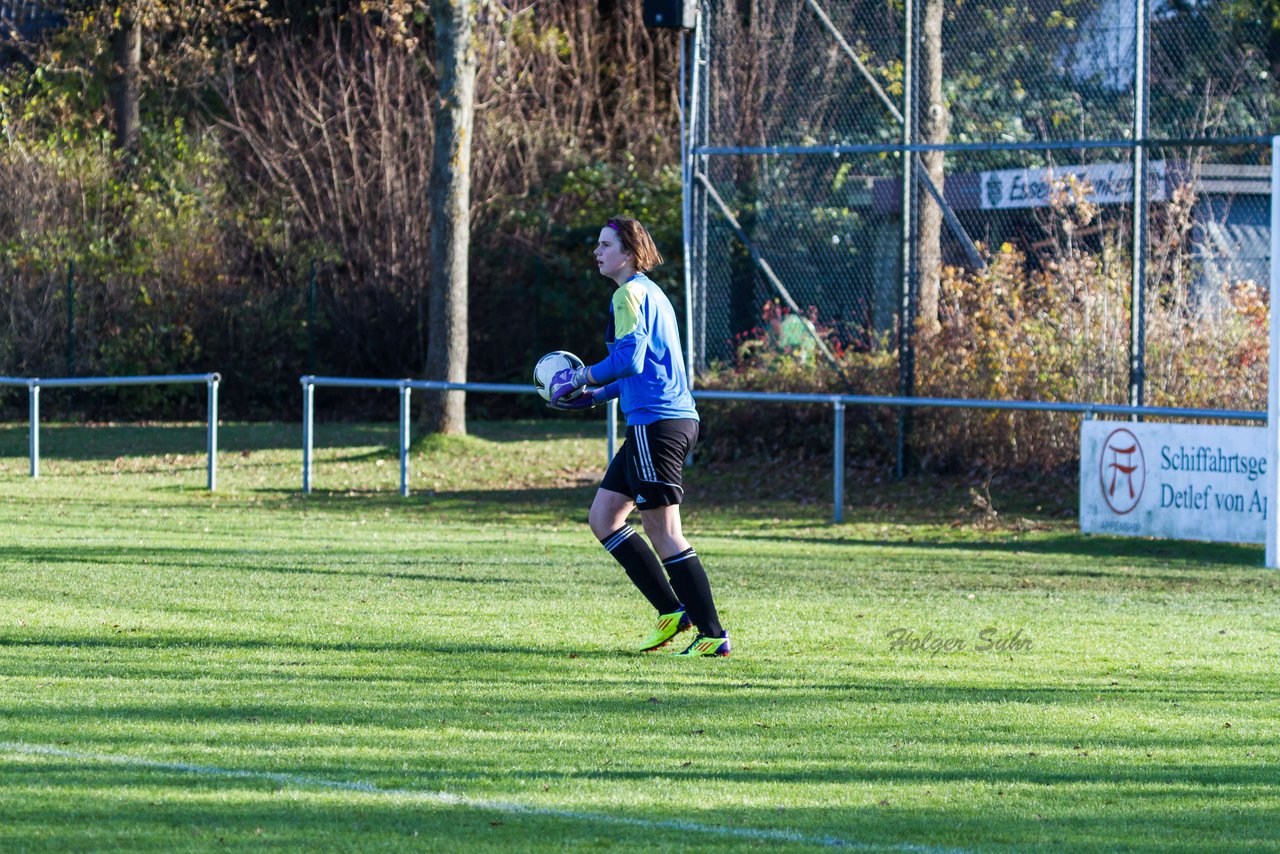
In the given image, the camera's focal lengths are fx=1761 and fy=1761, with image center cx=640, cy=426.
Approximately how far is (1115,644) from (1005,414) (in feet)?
27.7

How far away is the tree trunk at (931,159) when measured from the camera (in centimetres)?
1833

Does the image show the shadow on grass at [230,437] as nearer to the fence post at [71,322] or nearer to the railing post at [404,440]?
the fence post at [71,322]

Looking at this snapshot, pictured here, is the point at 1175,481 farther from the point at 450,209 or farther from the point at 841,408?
the point at 450,209

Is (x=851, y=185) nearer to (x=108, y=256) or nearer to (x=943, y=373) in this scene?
(x=943, y=373)

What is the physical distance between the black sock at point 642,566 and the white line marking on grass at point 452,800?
8.85 ft

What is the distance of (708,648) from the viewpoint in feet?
26.3

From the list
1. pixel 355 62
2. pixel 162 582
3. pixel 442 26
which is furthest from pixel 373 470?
pixel 355 62

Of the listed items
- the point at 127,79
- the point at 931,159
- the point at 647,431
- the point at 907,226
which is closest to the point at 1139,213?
the point at 907,226

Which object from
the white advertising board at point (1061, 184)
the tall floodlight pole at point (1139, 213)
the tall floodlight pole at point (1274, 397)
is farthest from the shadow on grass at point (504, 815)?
the white advertising board at point (1061, 184)

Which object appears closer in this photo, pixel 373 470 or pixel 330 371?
pixel 373 470

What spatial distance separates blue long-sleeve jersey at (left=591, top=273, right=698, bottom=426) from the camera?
7672 mm

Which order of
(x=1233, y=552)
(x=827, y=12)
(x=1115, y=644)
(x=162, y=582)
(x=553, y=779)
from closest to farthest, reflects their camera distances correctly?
(x=553, y=779)
(x=1115, y=644)
(x=162, y=582)
(x=1233, y=552)
(x=827, y=12)

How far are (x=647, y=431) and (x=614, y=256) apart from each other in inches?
31.6

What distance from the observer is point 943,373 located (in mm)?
17891
